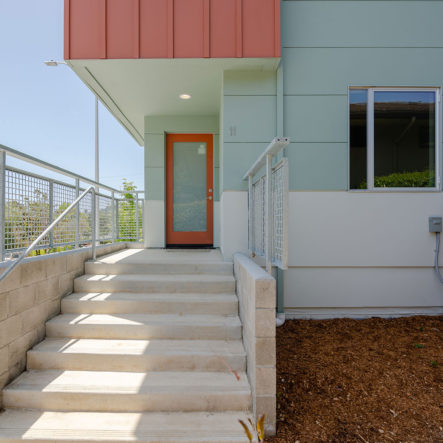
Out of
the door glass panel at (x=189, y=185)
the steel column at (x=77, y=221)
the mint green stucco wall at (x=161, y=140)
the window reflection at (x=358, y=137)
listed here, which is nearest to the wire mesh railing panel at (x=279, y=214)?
the window reflection at (x=358, y=137)

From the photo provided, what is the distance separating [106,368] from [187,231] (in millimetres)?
3451

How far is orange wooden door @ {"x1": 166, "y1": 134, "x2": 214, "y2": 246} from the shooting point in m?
5.76

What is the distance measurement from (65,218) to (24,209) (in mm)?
734

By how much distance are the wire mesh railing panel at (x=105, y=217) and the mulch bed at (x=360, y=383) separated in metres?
2.88

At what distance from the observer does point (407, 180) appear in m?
3.97

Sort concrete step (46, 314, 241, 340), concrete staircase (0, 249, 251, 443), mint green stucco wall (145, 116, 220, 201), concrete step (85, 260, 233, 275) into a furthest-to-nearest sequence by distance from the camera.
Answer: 1. mint green stucco wall (145, 116, 220, 201)
2. concrete step (85, 260, 233, 275)
3. concrete step (46, 314, 241, 340)
4. concrete staircase (0, 249, 251, 443)

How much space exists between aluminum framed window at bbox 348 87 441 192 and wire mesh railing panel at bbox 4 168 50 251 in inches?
136

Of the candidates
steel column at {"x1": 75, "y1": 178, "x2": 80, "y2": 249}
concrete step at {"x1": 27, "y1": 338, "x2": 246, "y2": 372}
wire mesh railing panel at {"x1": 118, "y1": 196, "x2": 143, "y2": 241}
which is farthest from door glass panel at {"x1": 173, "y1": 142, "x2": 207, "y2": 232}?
concrete step at {"x1": 27, "y1": 338, "x2": 246, "y2": 372}

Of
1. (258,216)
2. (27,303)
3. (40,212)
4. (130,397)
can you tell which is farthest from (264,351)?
(40,212)

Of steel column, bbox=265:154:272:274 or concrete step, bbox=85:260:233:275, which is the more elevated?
steel column, bbox=265:154:272:274

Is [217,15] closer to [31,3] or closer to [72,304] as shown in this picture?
[72,304]

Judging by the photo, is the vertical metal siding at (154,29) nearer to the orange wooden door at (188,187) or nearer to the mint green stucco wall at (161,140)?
the mint green stucco wall at (161,140)

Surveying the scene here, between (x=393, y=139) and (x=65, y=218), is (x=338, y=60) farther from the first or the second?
(x=65, y=218)

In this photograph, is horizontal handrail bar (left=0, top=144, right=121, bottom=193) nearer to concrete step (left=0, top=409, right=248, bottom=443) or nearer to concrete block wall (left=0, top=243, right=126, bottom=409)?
concrete block wall (left=0, top=243, right=126, bottom=409)
